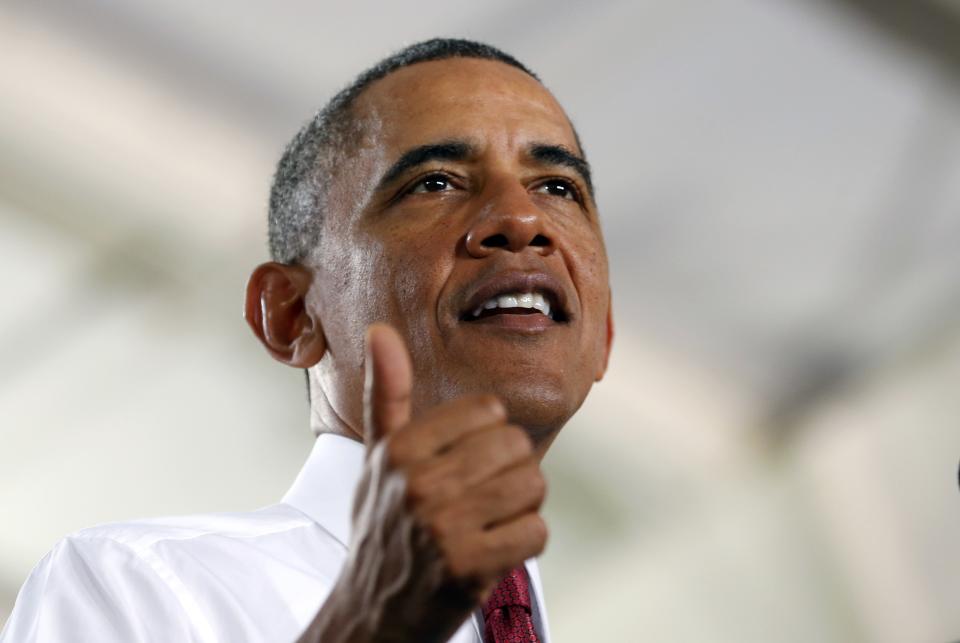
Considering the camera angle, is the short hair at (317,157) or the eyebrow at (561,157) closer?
the eyebrow at (561,157)

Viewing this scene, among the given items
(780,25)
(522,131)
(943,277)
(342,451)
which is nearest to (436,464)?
(342,451)

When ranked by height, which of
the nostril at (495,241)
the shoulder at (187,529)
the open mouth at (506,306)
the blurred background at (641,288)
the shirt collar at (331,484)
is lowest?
the shoulder at (187,529)

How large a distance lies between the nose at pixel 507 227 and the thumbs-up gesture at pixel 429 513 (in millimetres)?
744

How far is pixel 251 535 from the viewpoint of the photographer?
1.82 meters

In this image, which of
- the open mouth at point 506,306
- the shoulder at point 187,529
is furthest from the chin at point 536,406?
the shoulder at point 187,529

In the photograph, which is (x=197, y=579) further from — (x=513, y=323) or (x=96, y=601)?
(x=513, y=323)

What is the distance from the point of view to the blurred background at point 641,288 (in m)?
3.82

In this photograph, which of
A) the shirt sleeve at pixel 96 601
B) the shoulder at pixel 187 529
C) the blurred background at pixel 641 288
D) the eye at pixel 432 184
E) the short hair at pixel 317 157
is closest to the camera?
the shirt sleeve at pixel 96 601

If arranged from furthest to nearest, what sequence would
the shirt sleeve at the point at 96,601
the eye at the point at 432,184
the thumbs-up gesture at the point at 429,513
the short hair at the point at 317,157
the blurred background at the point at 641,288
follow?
the blurred background at the point at 641,288
the short hair at the point at 317,157
the eye at the point at 432,184
the shirt sleeve at the point at 96,601
the thumbs-up gesture at the point at 429,513

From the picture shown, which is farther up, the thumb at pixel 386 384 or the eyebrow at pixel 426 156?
the eyebrow at pixel 426 156

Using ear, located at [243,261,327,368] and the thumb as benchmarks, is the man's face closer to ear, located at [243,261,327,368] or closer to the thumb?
ear, located at [243,261,327,368]

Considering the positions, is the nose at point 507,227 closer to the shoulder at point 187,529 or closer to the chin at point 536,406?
the chin at point 536,406

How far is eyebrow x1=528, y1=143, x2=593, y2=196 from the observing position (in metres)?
2.12

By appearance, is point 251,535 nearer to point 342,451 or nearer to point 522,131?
point 342,451
